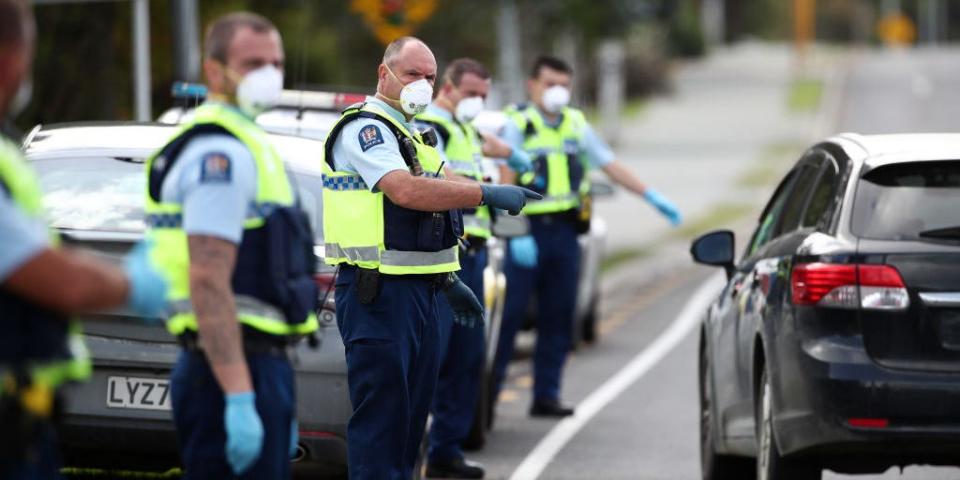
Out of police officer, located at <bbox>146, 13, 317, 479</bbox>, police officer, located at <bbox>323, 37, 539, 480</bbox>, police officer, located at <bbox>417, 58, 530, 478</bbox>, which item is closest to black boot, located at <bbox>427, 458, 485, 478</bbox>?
police officer, located at <bbox>417, 58, 530, 478</bbox>

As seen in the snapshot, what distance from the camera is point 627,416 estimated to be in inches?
483

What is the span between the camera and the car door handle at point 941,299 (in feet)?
23.2

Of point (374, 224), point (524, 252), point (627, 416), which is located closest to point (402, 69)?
point (374, 224)

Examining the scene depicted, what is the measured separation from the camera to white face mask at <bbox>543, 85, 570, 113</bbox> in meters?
12.1

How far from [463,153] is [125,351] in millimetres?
2673

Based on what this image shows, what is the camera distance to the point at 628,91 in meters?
68.2

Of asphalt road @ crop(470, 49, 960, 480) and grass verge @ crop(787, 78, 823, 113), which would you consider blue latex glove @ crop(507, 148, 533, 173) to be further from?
grass verge @ crop(787, 78, 823, 113)

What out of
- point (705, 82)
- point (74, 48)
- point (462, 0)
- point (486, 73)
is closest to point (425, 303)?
point (486, 73)

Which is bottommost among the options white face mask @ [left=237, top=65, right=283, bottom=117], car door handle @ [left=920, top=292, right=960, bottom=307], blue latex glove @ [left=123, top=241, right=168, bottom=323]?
car door handle @ [left=920, top=292, right=960, bottom=307]

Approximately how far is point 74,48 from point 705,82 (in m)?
57.0

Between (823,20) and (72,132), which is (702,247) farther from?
(823,20)

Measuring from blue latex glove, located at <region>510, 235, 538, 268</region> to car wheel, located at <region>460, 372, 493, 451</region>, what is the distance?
3.48 ft

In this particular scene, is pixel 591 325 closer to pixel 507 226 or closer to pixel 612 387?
pixel 612 387

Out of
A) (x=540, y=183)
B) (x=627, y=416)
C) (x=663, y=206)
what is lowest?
(x=627, y=416)
